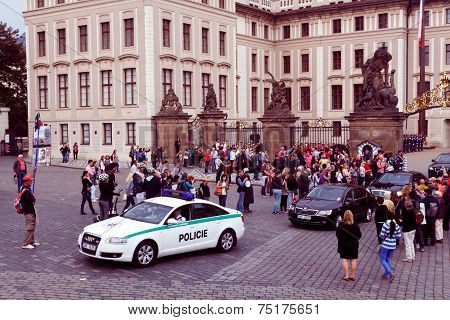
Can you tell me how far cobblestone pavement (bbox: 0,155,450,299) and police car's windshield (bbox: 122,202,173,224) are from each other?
1.01 meters

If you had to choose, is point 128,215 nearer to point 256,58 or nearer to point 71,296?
point 71,296

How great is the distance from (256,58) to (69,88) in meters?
22.4

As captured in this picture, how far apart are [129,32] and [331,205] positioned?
3018 cm

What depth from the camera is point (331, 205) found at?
18.6 meters

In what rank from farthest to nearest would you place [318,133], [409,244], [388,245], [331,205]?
[318,133]
[331,205]
[409,244]
[388,245]

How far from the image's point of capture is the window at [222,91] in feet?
170

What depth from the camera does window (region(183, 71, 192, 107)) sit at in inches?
1885

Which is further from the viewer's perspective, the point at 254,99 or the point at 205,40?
the point at 254,99

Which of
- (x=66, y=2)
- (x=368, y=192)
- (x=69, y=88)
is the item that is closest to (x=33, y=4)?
(x=66, y=2)

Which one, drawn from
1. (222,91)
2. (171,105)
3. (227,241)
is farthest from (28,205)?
(222,91)

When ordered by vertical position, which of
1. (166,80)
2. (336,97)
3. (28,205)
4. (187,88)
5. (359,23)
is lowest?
(28,205)

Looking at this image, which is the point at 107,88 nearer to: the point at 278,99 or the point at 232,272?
the point at 278,99

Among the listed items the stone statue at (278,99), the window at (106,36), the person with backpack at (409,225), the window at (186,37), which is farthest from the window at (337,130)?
the person with backpack at (409,225)

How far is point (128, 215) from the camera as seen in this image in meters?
14.5
